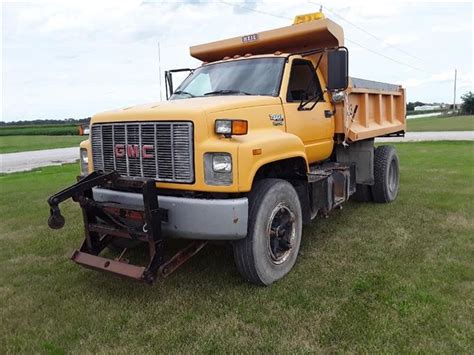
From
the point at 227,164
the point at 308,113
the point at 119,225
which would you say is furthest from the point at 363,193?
the point at 119,225

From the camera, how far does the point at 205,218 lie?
400 centimetres

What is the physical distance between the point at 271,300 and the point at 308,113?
8.03 ft

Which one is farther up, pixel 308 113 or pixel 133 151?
pixel 308 113

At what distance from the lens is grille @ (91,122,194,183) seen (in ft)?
13.4

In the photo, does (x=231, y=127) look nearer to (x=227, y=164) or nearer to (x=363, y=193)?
(x=227, y=164)

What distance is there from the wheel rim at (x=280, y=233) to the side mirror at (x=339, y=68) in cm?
159

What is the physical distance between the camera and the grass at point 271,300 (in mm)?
3498

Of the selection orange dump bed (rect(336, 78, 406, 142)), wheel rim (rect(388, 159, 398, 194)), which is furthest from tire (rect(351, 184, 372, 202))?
orange dump bed (rect(336, 78, 406, 142))

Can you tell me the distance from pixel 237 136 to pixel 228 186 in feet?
1.62

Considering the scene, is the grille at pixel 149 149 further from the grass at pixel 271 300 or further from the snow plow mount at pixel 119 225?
the grass at pixel 271 300

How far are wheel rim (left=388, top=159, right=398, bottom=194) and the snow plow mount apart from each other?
4.86m

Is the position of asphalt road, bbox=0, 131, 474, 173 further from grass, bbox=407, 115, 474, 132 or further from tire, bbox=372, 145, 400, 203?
tire, bbox=372, 145, 400, 203

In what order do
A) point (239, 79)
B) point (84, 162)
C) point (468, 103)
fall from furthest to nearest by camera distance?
point (468, 103), point (239, 79), point (84, 162)

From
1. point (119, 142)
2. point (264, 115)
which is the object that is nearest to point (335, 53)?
point (264, 115)
